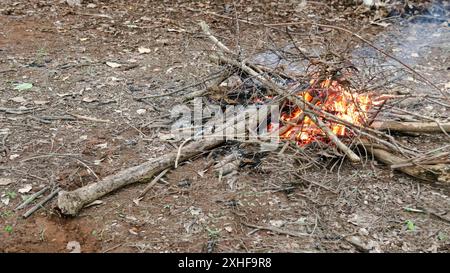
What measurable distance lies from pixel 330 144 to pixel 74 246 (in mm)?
2238

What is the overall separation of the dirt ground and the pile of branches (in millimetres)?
92

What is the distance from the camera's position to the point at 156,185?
12.0 ft

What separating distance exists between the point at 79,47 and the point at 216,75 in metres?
2.36

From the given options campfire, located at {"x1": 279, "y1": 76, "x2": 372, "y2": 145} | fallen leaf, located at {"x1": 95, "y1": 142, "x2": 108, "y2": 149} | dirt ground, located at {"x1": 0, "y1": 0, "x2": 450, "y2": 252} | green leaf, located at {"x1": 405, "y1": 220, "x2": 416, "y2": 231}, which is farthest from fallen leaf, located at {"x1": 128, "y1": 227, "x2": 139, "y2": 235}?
green leaf, located at {"x1": 405, "y1": 220, "x2": 416, "y2": 231}

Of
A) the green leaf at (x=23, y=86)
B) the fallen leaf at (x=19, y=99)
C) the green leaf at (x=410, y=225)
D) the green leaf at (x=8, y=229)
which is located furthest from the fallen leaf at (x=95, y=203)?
the green leaf at (x=23, y=86)

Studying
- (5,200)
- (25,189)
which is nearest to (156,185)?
(25,189)

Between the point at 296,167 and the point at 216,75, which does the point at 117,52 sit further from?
the point at 296,167

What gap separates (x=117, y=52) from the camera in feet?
20.7

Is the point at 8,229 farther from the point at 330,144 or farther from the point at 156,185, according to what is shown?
the point at 330,144

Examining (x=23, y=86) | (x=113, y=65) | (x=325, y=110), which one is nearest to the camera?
(x=325, y=110)

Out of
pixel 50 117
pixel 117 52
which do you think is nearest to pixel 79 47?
pixel 117 52

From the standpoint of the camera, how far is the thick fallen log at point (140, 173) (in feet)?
10.8

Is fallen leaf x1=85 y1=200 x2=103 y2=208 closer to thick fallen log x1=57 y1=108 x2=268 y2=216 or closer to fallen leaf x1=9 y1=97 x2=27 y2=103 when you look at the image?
thick fallen log x1=57 y1=108 x2=268 y2=216

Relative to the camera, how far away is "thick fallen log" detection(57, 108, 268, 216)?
10.8 ft
